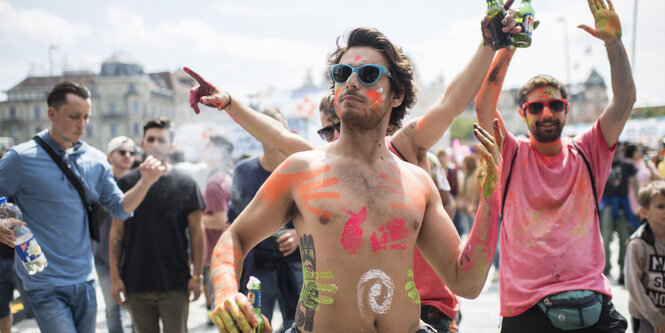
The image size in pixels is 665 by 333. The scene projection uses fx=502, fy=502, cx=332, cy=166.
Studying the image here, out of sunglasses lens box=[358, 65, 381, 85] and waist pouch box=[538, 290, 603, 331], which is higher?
sunglasses lens box=[358, 65, 381, 85]

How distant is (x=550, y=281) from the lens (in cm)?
297

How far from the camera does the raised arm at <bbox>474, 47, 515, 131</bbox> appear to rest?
9.78 feet

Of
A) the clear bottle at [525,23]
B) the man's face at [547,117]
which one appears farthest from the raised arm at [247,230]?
the man's face at [547,117]

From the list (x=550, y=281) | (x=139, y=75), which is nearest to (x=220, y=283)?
(x=550, y=281)

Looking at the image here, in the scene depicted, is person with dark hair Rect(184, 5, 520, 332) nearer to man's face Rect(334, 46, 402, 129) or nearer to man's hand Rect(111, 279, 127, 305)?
man's face Rect(334, 46, 402, 129)

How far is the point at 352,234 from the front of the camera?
1810mm

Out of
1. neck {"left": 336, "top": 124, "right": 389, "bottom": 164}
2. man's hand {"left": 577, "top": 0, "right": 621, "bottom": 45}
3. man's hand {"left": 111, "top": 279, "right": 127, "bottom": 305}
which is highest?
man's hand {"left": 577, "top": 0, "right": 621, "bottom": 45}

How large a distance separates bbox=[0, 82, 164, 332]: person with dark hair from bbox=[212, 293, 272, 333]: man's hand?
2.52 meters

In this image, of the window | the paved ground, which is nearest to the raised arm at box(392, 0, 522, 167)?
the paved ground

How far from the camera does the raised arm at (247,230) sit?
5.50 feet

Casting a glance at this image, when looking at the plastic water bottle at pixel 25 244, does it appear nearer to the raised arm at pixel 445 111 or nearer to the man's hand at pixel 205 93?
the man's hand at pixel 205 93

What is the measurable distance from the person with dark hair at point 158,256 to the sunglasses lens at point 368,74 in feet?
9.38

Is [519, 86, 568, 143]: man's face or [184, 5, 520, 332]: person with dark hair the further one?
[519, 86, 568, 143]: man's face

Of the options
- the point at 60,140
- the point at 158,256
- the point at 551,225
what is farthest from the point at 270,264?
the point at 551,225
